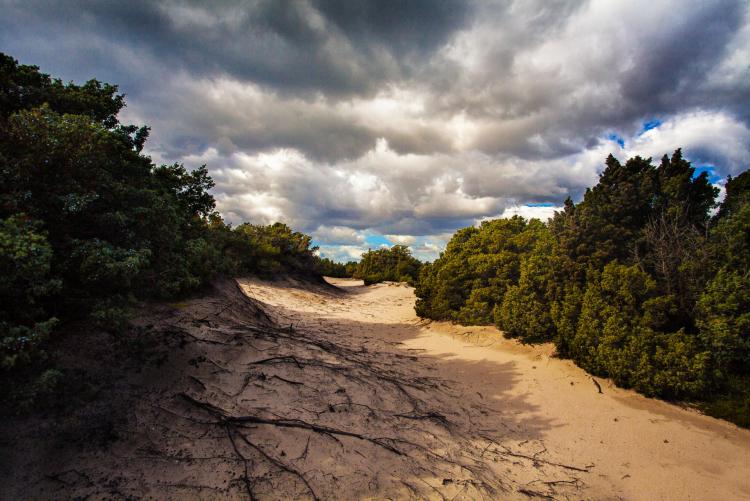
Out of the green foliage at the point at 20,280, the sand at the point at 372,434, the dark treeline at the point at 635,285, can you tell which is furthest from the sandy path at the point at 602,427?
the green foliage at the point at 20,280

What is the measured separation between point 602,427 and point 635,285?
3317mm

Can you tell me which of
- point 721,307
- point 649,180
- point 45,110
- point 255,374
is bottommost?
point 255,374

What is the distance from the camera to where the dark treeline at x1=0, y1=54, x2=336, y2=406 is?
2957mm

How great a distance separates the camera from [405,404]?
576 centimetres

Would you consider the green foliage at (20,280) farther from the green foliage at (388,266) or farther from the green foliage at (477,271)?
the green foliage at (388,266)

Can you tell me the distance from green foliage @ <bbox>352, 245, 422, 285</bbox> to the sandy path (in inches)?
780

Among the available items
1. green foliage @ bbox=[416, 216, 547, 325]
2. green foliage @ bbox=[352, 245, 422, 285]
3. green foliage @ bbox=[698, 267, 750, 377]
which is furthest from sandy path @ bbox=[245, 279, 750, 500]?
green foliage @ bbox=[352, 245, 422, 285]

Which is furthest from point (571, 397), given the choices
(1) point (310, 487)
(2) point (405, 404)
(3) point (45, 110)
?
(3) point (45, 110)

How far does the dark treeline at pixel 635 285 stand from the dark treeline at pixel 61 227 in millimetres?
8438

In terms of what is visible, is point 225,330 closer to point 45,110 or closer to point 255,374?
point 255,374

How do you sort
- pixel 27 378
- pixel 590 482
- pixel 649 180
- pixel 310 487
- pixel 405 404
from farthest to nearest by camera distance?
pixel 649 180 < pixel 405 404 < pixel 590 482 < pixel 310 487 < pixel 27 378

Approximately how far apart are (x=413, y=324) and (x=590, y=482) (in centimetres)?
928

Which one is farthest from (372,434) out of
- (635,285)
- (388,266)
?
(388,266)

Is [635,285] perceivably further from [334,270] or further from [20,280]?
[334,270]
